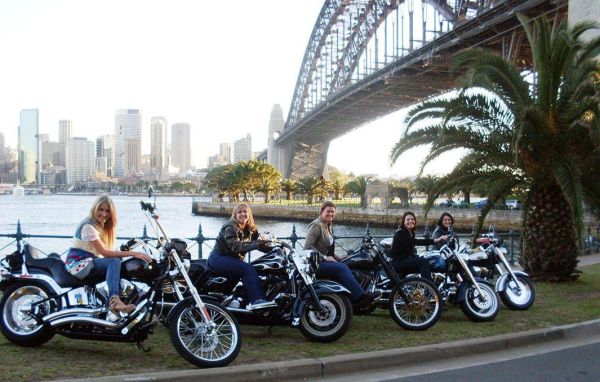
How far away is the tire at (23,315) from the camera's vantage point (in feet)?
20.9

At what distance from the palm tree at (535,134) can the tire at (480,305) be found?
11.0 feet

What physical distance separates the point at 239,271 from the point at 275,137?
9793 centimetres

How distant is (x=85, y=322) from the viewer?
239 inches

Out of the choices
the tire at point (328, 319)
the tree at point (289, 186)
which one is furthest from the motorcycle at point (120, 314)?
the tree at point (289, 186)

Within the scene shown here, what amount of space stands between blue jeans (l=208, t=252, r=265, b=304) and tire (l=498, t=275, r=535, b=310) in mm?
3720

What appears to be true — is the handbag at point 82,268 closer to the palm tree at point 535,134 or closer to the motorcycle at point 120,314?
the motorcycle at point 120,314

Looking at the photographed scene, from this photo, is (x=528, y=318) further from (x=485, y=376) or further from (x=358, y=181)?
(x=358, y=181)

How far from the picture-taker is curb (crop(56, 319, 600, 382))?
5469mm

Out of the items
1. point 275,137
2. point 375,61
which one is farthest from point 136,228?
→ point 275,137

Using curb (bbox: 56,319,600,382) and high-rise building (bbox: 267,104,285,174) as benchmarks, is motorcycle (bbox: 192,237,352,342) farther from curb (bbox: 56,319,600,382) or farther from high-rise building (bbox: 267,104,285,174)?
high-rise building (bbox: 267,104,285,174)

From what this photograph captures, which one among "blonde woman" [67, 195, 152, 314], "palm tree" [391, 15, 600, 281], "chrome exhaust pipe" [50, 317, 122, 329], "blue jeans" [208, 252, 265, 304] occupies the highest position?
"palm tree" [391, 15, 600, 281]

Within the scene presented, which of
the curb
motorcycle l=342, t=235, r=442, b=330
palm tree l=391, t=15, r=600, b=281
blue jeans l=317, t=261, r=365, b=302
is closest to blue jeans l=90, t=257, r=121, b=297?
the curb

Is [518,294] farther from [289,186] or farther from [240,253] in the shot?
[289,186]

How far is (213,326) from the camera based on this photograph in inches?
230
